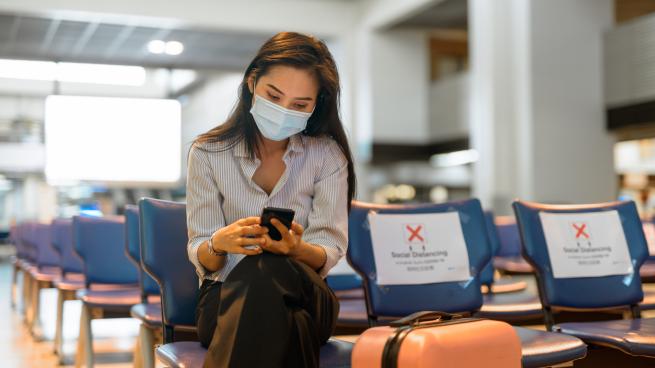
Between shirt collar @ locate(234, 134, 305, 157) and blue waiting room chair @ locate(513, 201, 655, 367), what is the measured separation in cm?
99

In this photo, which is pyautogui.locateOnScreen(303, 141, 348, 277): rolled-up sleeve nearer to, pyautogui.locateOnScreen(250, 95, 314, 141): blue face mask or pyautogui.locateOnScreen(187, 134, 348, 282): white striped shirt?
pyautogui.locateOnScreen(187, 134, 348, 282): white striped shirt

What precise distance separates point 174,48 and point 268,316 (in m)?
11.7

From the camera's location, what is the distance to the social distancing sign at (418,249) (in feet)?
7.89

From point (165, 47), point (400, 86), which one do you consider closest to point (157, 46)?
point (165, 47)

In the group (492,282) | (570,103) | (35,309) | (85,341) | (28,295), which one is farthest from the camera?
(570,103)

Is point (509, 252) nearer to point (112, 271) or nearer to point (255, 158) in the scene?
point (112, 271)

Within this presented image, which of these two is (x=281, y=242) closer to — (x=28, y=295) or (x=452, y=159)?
(x=28, y=295)

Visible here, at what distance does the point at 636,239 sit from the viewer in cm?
281

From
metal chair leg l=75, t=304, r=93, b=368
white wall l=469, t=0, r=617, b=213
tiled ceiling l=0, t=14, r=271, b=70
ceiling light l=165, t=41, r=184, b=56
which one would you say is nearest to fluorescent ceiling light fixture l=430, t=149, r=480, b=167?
white wall l=469, t=0, r=617, b=213

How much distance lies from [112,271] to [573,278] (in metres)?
2.57

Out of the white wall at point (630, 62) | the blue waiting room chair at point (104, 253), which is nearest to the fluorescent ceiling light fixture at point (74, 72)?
the white wall at point (630, 62)

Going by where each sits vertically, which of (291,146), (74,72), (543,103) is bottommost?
(291,146)

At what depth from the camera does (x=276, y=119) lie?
193 cm

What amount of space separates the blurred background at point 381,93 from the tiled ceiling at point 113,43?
4cm
